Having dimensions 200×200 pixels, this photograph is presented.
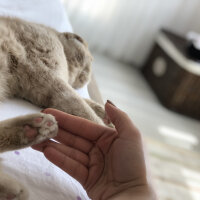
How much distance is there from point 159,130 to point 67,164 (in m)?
1.61

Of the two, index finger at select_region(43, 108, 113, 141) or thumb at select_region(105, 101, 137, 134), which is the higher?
thumb at select_region(105, 101, 137, 134)

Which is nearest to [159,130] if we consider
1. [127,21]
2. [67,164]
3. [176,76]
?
[176,76]

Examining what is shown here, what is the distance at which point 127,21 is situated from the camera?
9.98 ft

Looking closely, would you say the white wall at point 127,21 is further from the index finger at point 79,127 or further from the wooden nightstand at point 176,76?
the index finger at point 79,127

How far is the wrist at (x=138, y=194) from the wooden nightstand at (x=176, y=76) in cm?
192

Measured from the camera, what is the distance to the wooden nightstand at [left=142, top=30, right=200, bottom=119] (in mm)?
2487

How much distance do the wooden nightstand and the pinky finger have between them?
1.91 metres

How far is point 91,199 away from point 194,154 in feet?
5.28

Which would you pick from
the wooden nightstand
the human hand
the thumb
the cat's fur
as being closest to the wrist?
the human hand

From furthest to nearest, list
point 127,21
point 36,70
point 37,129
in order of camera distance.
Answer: point 127,21 < point 36,70 < point 37,129

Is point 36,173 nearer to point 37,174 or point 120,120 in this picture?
point 37,174

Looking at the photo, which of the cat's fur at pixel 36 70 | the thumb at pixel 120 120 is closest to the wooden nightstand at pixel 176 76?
the cat's fur at pixel 36 70

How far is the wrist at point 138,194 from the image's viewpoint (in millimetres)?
674

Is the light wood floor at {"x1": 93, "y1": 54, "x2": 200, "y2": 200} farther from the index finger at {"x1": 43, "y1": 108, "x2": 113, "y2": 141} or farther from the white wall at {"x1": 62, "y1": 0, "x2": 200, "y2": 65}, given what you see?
the index finger at {"x1": 43, "y1": 108, "x2": 113, "y2": 141}
